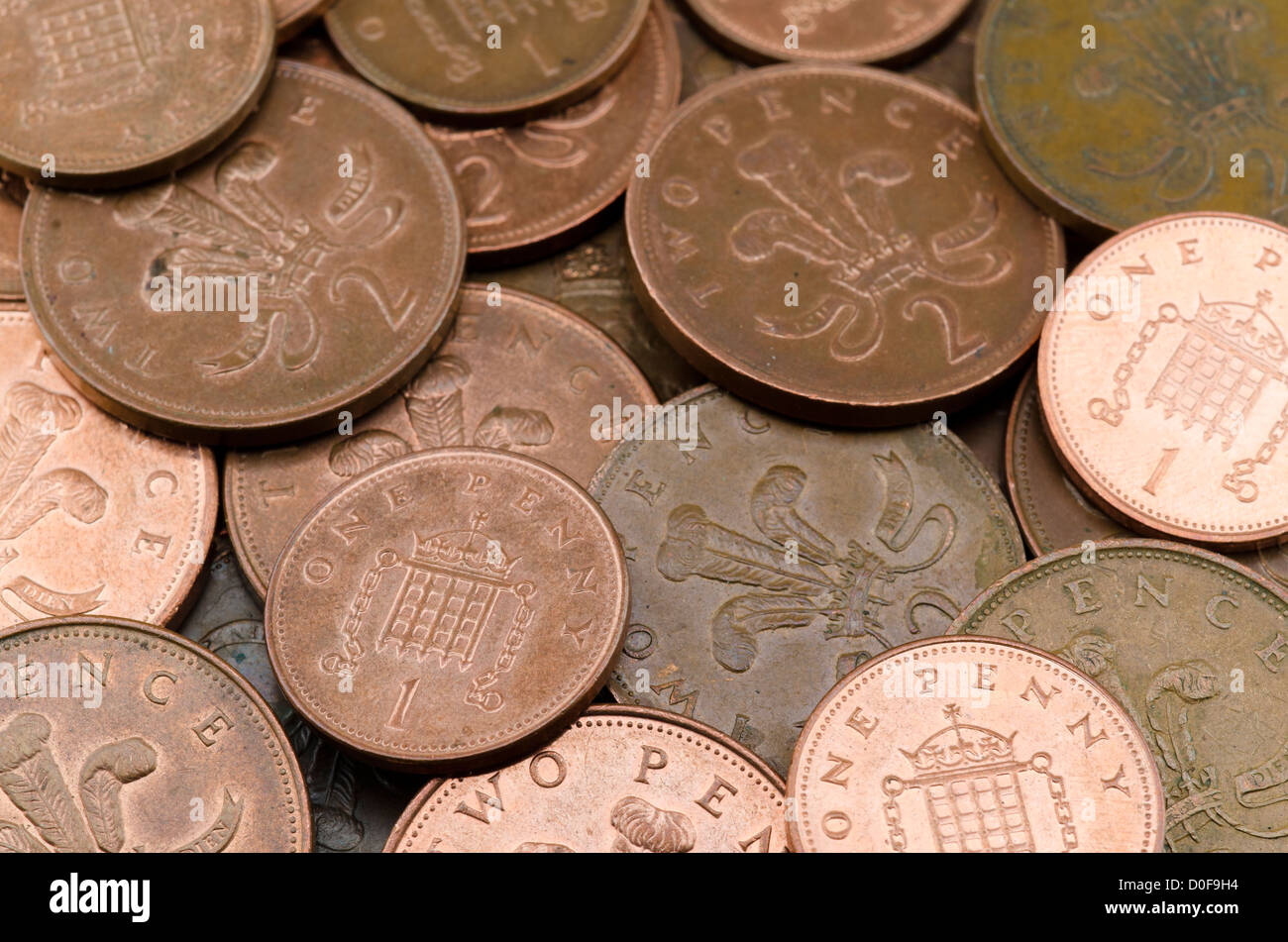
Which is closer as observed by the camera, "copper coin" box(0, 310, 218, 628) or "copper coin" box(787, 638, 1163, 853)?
"copper coin" box(787, 638, 1163, 853)

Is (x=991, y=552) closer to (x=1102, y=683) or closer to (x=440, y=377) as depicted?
(x=1102, y=683)

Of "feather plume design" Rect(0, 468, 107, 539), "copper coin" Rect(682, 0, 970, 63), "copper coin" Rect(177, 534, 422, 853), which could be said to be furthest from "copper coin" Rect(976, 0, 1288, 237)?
"feather plume design" Rect(0, 468, 107, 539)

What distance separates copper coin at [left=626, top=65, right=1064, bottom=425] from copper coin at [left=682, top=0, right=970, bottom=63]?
204mm

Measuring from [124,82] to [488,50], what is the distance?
1.27 metres

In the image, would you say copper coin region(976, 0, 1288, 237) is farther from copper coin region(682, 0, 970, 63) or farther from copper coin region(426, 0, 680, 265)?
copper coin region(426, 0, 680, 265)

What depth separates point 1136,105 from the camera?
4.86m

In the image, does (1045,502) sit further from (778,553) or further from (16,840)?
(16,840)

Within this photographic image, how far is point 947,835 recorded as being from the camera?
368 centimetres

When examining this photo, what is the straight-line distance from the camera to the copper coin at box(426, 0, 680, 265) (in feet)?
15.6

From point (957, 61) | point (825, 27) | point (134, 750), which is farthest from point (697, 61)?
point (134, 750)

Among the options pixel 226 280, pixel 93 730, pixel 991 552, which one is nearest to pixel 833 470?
pixel 991 552

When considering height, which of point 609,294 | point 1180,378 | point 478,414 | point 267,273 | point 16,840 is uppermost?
point 1180,378

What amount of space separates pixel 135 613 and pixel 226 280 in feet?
3.70

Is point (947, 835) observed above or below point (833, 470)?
below
